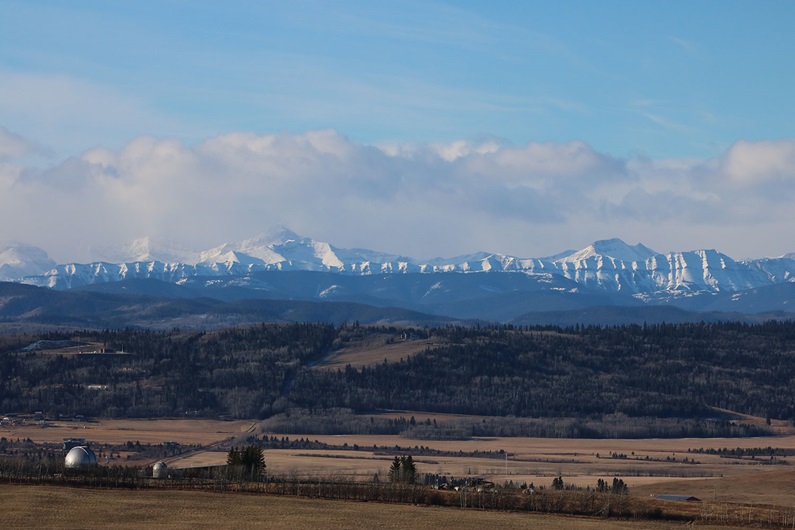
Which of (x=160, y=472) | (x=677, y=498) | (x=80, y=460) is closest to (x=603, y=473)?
(x=677, y=498)

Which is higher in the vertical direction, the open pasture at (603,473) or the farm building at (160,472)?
the farm building at (160,472)

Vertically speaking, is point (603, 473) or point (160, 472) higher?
point (160, 472)

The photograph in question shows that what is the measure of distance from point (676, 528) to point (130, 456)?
103590 mm

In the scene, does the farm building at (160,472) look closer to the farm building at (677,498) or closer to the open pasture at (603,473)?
the open pasture at (603,473)

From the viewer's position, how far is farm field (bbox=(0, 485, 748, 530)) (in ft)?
328

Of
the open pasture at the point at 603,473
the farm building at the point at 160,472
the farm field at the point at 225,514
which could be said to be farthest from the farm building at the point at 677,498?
the farm building at the point at 160,472

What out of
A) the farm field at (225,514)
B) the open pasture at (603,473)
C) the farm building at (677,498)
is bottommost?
the open pasture at (603,473)

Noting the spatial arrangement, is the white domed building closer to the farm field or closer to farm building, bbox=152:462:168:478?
farm building, bbox=152:462:168:478

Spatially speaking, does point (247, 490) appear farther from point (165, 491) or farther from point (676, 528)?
point (676, 528)

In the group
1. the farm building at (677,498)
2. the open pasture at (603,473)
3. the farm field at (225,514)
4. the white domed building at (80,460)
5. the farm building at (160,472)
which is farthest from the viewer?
the open pasture at (603,473)

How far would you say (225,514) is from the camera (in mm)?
105562

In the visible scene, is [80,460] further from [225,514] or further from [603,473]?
[603,473]

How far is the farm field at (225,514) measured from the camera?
99.9 m

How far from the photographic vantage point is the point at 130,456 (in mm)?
193125
